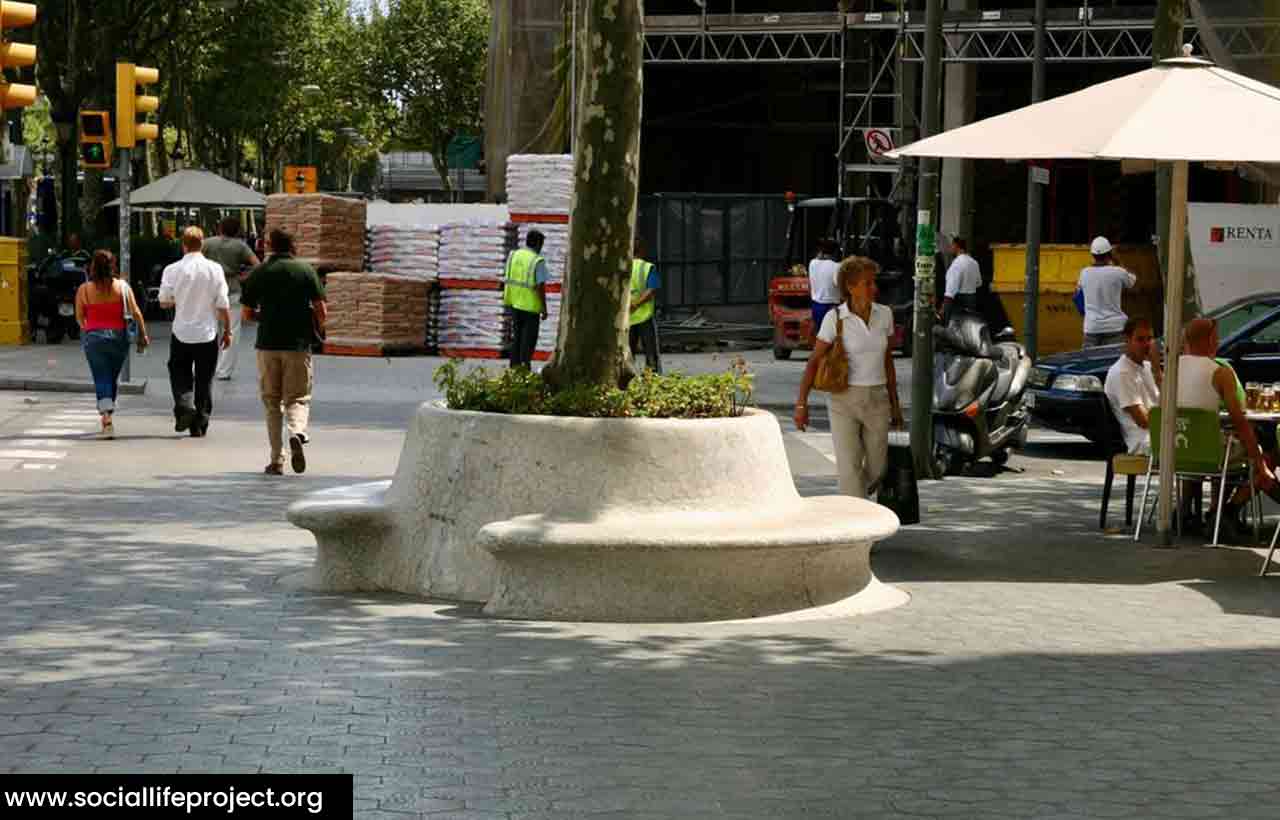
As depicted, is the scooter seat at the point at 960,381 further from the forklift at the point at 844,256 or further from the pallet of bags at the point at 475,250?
the pallet of bags at the point at 475,250

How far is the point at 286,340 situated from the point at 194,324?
2.62 m

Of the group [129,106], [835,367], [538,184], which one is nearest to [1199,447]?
[835,367]

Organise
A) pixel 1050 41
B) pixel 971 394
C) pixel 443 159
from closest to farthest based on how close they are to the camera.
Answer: pixel 971 394
pixel 1050 41
pixel 443 159

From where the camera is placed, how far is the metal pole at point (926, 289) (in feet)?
52.4

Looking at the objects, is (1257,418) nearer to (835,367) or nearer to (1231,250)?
(835,367)

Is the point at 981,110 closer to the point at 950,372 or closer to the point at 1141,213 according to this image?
the point at 1141,213

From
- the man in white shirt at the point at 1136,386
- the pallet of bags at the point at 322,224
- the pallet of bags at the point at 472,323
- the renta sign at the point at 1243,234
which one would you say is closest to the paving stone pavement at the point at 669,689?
the man in white shirt at the point at 1136,386

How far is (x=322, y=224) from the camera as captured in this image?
30.3 meters

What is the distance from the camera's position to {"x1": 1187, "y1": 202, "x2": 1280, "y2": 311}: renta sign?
24578 millimetres

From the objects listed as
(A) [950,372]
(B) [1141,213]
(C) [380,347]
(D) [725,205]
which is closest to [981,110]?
(B) [1141,213]

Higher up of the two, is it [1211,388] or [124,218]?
[124,218]

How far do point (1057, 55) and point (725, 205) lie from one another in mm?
6130

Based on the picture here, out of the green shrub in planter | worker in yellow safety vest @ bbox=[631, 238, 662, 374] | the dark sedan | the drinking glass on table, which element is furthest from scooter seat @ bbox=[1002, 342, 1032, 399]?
the green shrub in planter

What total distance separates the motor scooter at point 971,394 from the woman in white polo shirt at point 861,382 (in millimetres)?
4467
